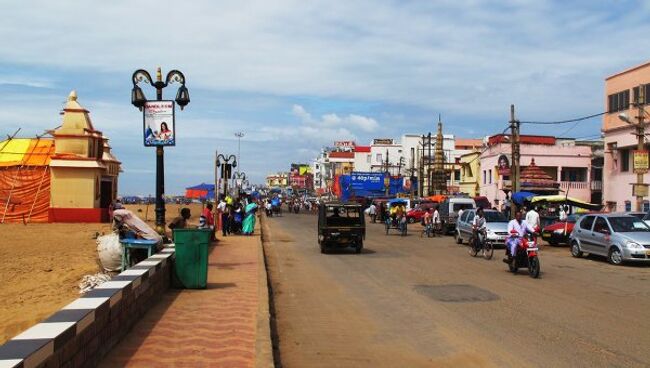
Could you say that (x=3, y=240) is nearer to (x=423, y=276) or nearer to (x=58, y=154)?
(x=58, y=154)

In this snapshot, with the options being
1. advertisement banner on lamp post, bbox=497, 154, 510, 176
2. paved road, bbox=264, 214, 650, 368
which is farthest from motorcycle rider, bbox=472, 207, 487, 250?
advertisement banner on lamp post, bbox=497, 154, 510, 176

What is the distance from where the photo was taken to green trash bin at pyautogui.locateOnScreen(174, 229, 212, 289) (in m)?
11.4

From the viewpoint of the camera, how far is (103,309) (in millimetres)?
6324

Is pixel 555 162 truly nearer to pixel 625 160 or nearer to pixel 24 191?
pixel 625 160

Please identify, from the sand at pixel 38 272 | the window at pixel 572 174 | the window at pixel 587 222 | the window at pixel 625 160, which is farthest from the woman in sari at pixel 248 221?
the window at pixel 572 174

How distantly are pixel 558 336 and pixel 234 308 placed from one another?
459 cm

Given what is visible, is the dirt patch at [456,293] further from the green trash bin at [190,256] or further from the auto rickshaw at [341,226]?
the auto rickshaw at [341,226]

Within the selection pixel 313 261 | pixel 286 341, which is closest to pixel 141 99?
pixel 313 261

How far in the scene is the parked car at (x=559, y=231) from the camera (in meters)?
26.6

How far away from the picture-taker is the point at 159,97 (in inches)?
647

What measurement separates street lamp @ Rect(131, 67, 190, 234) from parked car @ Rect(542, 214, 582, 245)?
56.8ft

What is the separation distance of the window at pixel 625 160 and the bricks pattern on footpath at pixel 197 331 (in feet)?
127

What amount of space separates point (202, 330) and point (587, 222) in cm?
1670

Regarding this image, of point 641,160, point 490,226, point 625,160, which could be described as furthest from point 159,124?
point 625,160
